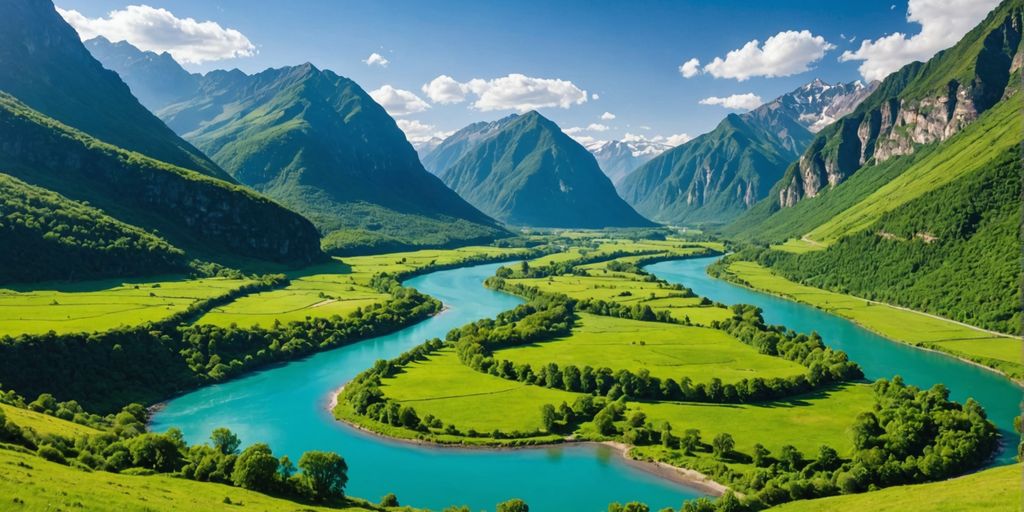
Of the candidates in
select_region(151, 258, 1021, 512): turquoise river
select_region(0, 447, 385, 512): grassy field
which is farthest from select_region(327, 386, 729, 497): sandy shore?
select_region(0, 447, 385, 512): grassy field

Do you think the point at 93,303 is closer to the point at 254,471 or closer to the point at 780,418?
the point at 254,471

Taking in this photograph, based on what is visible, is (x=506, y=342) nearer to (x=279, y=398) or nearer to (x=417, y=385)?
(x=417, y=385)

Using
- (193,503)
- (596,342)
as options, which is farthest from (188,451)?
(596,342)

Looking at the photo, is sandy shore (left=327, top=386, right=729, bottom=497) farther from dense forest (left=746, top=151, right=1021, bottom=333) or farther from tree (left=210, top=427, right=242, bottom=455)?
dense forest (left=746, top=151, right=1021, bottom=333)

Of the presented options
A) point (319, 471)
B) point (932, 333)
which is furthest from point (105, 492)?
point (932, 333)

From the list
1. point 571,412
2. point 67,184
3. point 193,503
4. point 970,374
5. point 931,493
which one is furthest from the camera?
point 67,184

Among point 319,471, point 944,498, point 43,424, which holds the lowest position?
point 319,471
